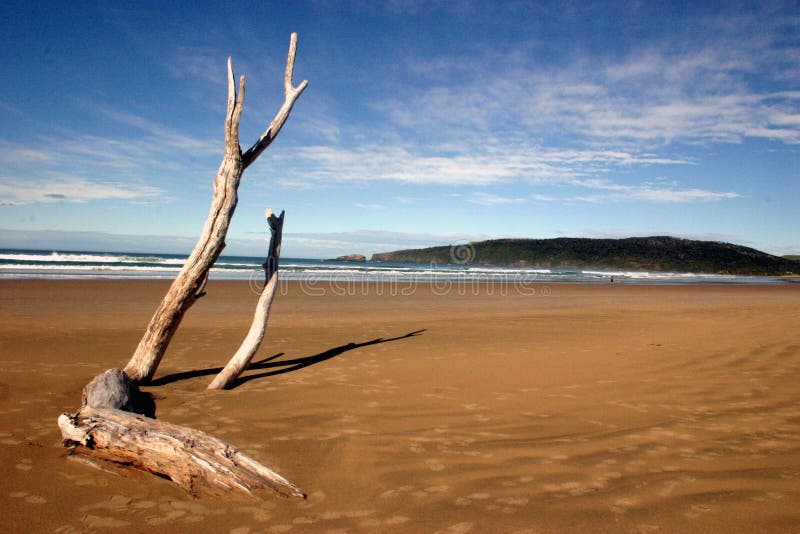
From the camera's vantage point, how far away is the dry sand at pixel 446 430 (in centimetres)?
281

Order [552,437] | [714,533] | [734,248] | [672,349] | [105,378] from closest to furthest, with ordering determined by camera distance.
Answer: [714,533] < [552,437] < [105,378] < [672,349] < [734,248]

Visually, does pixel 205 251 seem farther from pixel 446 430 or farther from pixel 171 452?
pixel 446 430

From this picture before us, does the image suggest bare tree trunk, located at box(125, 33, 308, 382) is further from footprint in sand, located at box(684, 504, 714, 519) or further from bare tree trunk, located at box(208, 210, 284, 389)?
footprint in sand, located at box(684, 504, 714, 519)

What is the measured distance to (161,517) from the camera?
109 inches

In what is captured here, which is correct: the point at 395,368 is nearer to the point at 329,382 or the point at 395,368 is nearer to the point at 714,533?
the point at 329,382

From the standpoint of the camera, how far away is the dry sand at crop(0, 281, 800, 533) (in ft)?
9.22

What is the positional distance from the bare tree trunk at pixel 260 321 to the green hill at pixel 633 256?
257 feet

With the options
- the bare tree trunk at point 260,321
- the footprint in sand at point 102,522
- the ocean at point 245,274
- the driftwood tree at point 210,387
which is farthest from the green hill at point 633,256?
the footprint in sand at point 102,522

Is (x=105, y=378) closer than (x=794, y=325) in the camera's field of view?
Yes

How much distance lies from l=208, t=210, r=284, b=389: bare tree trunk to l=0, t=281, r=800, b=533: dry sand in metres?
0.31

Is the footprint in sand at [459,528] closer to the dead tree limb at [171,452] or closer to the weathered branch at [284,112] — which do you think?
the dead tree limb at [171,452]

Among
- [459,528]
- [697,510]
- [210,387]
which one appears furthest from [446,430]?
[210,387]

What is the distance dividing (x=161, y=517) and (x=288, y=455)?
1064 mm

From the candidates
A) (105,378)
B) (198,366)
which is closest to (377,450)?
(105,378)
